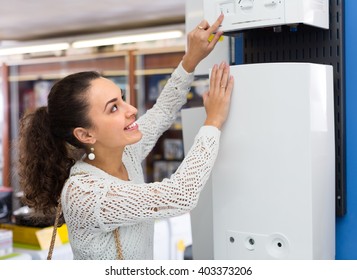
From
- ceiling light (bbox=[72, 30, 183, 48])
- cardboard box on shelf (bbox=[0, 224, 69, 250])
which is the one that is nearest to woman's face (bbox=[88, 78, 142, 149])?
cardboard box on shelf (bbox=[0, 224, 69, 250])

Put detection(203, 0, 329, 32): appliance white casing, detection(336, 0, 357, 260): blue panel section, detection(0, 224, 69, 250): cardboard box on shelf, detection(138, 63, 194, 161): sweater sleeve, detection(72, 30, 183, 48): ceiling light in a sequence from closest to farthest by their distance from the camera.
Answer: detection(203, 0, 329, 32): appliance white casing
detection(336, 0, 357, 260): blue panel section
detection(138, 63, 194, 161): sweater sleeve
detection(0, 224, 69, 250): cardboard box on shelf
detection(72, 30, 183, 48): ceiling light

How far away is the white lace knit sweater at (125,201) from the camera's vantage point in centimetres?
120

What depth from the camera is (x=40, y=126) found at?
1.40 meters

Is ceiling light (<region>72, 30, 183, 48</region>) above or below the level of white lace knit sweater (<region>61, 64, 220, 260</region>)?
above

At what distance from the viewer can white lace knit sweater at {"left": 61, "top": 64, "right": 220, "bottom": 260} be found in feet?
3.94

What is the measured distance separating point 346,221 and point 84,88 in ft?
2.41

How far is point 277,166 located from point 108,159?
0.44 meters

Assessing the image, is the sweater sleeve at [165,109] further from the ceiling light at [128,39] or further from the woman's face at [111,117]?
the ceiling light at [128,39]

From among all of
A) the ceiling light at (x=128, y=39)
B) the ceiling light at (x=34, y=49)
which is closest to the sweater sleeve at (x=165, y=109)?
the ceiling light at (x=128, y=39)

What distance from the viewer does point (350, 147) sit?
4.20 feet

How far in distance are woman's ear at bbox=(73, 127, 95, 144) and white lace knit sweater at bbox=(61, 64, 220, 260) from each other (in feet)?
0.22

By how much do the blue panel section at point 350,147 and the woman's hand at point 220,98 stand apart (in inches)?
11.7

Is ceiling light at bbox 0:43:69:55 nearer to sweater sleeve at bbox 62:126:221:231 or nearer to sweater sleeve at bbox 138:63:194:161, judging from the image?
sweater sleeve at bbox 138:63:194:161

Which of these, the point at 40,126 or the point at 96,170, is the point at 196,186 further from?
the point at 40,126
